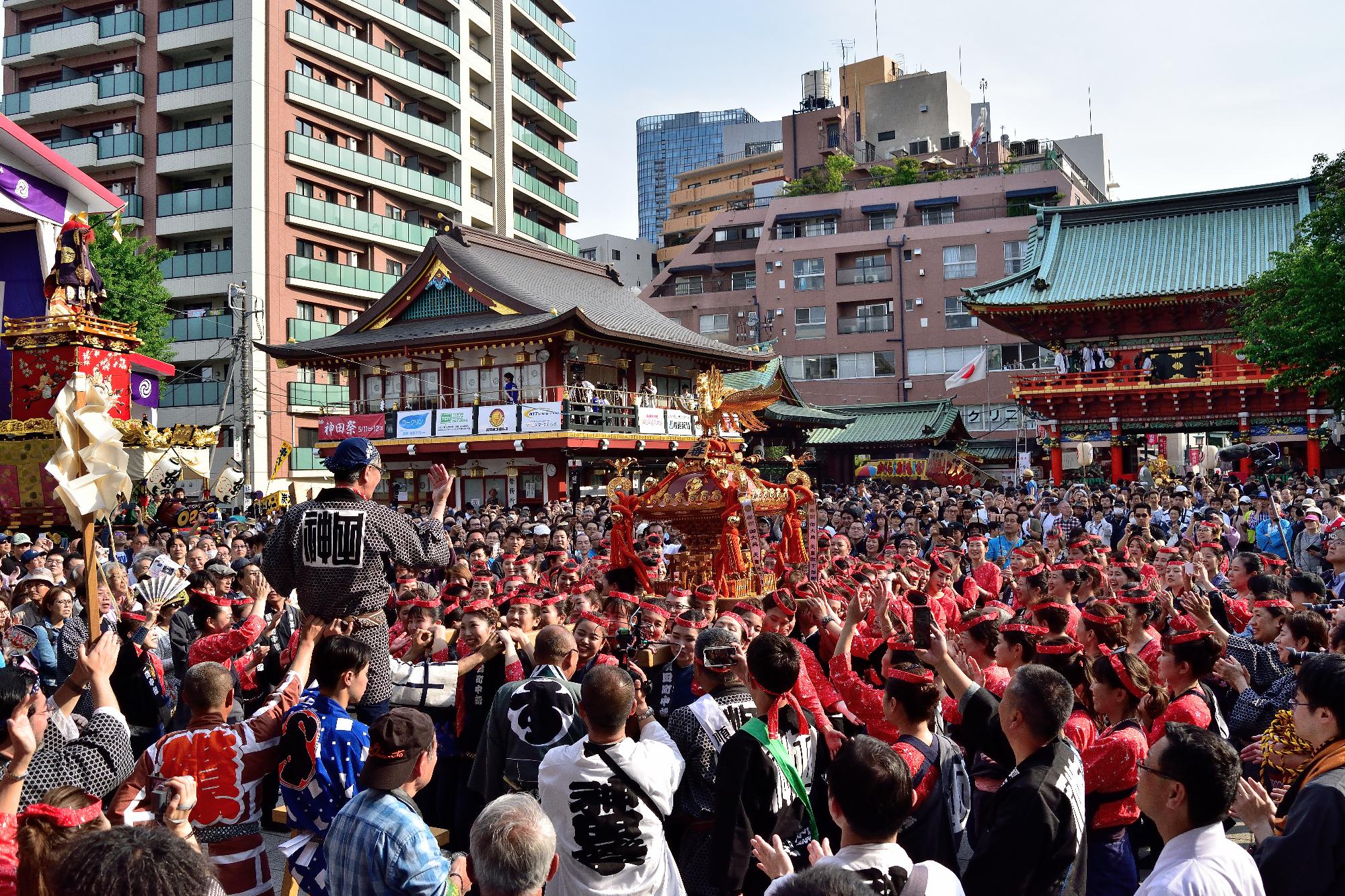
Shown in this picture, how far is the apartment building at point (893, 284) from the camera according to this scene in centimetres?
4303

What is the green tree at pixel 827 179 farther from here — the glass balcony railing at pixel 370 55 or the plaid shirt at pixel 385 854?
the plaid shirt at pixel 385 854

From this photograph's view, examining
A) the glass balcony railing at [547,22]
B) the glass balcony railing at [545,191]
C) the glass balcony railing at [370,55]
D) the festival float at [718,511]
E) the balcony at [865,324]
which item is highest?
the glass balcony railing at [547,22]

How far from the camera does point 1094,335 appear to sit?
30109mm

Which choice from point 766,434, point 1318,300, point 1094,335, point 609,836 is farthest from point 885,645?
point 766,434

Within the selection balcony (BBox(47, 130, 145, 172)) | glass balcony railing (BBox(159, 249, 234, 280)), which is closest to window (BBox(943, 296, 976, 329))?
glass balcony railing (BBox(159, 249, 234, 280))

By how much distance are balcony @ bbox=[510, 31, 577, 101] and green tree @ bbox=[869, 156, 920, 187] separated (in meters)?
15.3

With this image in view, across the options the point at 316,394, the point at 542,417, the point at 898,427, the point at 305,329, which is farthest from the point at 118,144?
the point at 898,427

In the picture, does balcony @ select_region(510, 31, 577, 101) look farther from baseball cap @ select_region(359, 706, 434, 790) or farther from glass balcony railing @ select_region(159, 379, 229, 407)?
baseball cap @ select_region(359, 706, 434, 790)

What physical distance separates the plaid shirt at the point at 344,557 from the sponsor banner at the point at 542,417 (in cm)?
2092

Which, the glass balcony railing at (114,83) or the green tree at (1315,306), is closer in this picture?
the green tree at (1315,306)

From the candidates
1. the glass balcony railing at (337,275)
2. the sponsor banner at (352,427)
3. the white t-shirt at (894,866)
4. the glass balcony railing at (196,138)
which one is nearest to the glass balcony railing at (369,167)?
the glass balcony railing at (196,138)

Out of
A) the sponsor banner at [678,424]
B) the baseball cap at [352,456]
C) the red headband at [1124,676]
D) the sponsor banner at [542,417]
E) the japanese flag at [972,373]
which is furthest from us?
the japanese flag at [972,373]

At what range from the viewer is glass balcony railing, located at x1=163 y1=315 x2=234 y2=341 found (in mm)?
33656

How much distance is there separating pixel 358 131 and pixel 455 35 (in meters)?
6.28
